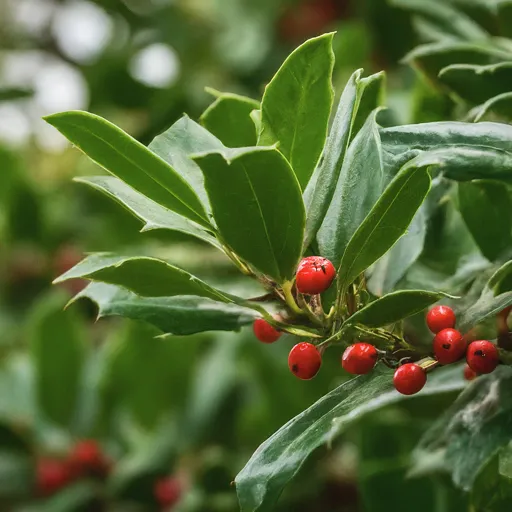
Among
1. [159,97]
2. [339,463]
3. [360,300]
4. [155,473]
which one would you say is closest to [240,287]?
[360,300]

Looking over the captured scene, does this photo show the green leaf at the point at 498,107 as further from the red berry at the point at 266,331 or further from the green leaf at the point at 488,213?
the red berry at the point at 266,331

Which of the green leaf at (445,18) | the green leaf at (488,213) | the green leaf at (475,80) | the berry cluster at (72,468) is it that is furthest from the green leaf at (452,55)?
the berry cluster at (72,468)

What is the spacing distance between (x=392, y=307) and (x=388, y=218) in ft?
0.22

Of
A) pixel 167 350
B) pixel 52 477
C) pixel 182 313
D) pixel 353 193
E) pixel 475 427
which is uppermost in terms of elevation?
pixel 353 193

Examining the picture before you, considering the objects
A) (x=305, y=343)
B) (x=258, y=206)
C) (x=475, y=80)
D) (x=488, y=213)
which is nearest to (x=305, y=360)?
(x=305, y=343)

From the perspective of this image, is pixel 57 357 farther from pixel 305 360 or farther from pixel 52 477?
pixel 305 360

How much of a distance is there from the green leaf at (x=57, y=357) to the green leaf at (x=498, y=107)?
0.86 m

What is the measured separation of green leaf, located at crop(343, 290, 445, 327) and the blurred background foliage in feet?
0.81

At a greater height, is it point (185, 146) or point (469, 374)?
point (185, 146)

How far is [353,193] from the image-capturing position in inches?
24.8

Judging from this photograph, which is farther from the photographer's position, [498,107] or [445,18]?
[445,18]

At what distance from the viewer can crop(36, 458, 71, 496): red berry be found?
4.49ft

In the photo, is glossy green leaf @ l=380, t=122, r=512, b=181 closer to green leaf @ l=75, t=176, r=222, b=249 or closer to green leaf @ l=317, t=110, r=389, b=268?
green leaf @ l=317, t=110, r=389, b=268

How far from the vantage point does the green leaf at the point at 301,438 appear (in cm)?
58
